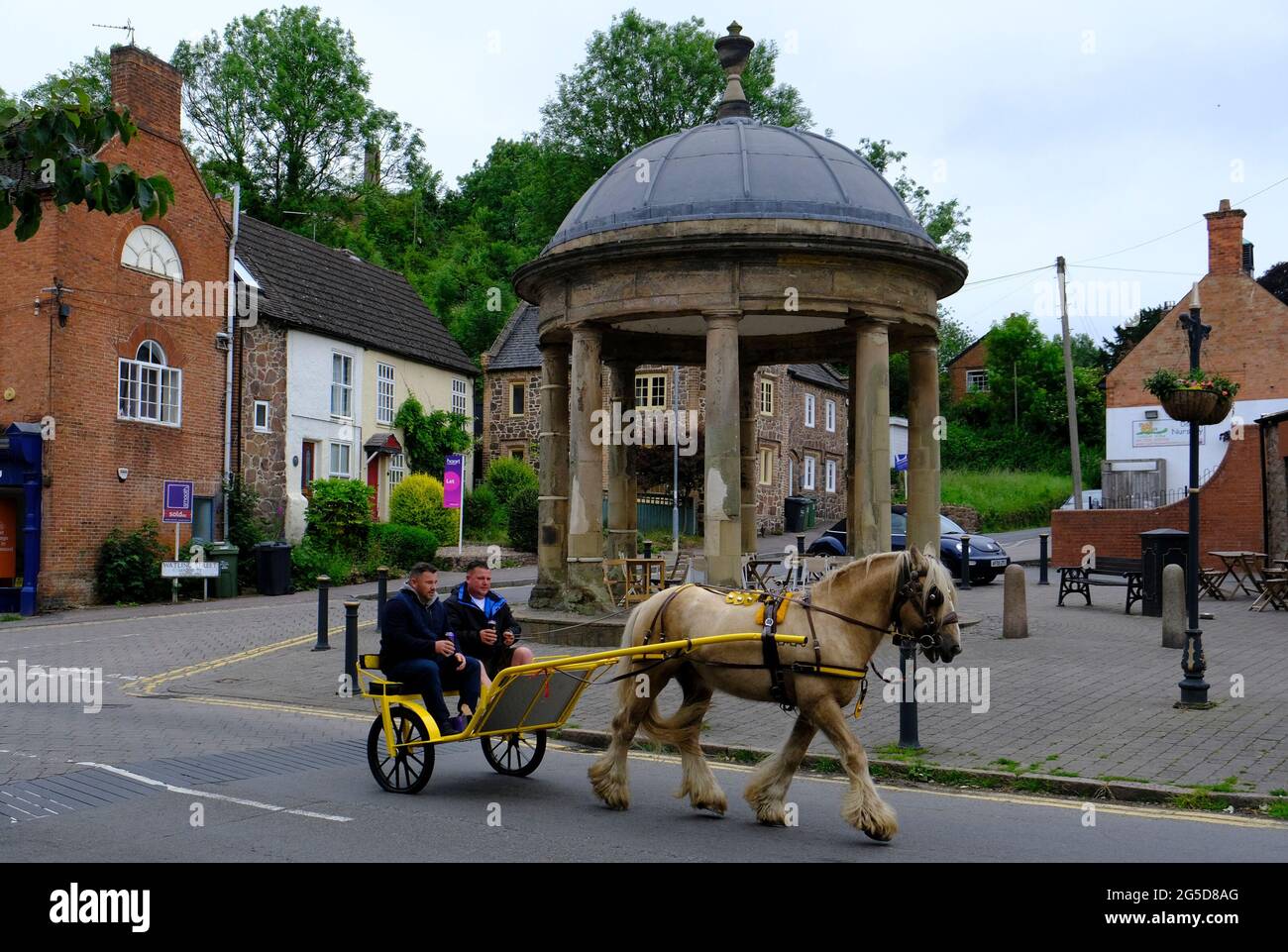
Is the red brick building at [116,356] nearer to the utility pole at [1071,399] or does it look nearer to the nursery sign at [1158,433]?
the utility pole at [1071,399]

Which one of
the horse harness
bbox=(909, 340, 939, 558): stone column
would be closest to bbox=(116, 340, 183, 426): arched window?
bbox=(909, 340, 939, 558): stone column

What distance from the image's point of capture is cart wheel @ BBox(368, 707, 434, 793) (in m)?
8.27

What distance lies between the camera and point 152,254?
26.4m

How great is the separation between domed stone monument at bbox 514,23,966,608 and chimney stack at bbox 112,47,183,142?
14166 mm

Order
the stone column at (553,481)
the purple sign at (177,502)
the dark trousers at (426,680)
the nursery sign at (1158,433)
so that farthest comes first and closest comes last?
the nursery sign at (1158,433) < the purple sign at (177,502) < the stone column at (553,481) < the dark trousers at (426,680)

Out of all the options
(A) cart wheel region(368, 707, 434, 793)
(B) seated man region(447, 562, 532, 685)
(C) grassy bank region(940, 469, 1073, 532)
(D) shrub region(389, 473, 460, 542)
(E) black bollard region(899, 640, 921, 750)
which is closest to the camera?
(A) cart wheel region(368, 707, 434, 793)

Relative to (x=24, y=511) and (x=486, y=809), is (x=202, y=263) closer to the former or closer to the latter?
(x=24, y=511)

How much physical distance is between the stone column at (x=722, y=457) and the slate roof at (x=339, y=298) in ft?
61.5

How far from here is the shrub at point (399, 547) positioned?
30578 mm

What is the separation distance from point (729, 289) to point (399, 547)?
17.7 meters

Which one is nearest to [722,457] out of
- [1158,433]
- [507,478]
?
[507,478]

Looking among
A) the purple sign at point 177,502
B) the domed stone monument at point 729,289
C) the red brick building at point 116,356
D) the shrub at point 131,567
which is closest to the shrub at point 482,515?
the red brick building at point 116,356

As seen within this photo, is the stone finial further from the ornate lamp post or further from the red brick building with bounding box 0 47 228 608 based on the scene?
the red brick building with bounding box 0 47 228 608

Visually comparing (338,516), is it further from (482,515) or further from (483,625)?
(483,625)
